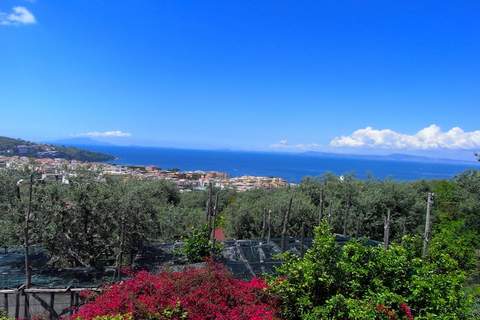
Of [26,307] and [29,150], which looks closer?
[26,307]

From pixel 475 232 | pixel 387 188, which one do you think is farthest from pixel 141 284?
pixel 387 188

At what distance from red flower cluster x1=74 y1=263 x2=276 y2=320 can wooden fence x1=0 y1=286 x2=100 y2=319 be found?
5.21ft

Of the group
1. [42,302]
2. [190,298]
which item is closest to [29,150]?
[42,302]

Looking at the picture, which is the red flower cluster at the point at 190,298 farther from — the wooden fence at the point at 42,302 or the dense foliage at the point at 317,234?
the wooden fence at the point at 42,302

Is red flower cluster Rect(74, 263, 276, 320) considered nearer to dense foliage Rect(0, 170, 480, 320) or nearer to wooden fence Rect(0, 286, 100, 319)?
dense foliage Rect(0, 170, 480, 320)

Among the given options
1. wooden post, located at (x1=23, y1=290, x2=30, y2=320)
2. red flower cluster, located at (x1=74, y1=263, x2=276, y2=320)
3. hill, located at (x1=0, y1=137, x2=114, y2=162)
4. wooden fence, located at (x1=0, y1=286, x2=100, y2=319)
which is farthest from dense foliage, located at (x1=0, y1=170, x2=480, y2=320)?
hill, located at (x1=0, y1=137, x2=114, y2=162)

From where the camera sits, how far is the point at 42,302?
7449 mm

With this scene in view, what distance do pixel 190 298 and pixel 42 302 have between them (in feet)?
11.5

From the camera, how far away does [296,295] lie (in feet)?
19.6

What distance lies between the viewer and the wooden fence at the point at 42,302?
7254mm

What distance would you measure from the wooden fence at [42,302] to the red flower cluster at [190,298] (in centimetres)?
159

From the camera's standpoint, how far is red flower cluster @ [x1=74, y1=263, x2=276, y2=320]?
5551 mm

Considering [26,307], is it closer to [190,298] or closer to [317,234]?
[190,298]

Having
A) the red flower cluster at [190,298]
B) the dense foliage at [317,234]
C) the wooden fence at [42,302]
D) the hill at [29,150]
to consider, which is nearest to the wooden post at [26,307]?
the wooden fence at [42,302]
